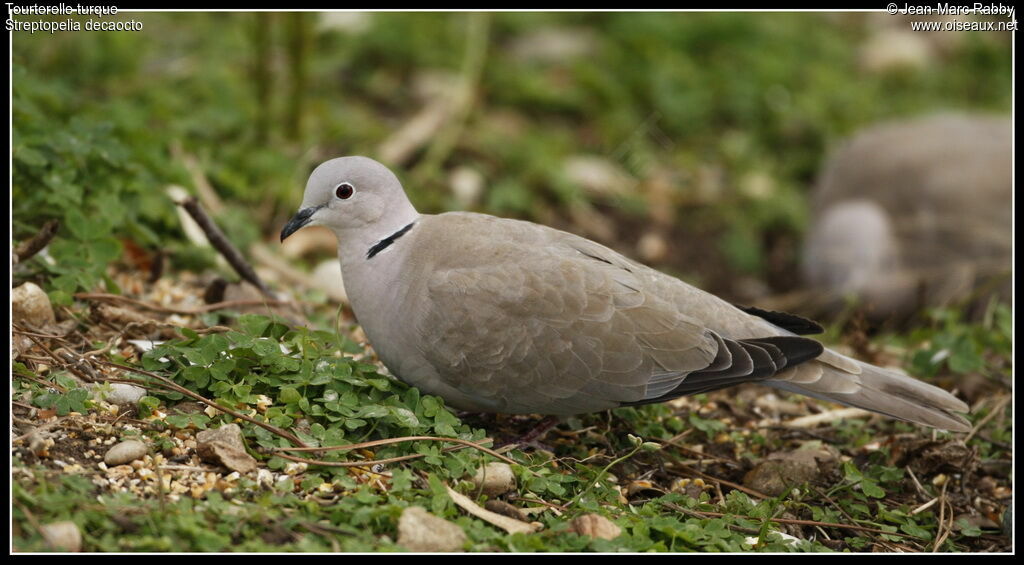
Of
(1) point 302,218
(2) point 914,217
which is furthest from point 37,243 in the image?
(2) point 914,217

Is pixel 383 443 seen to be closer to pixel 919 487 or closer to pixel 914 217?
pixel 919 487

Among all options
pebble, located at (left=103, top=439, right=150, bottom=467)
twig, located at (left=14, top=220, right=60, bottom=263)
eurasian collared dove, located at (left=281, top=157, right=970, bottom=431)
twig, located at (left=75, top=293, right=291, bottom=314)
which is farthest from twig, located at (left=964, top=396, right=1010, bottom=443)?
twig, located at (left=14, top=220, right=60, bottom=263)

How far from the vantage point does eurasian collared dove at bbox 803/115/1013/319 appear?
21.0 feet

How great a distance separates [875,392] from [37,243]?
9.92 feet

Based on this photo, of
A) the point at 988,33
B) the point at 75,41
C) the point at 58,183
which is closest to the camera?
the point at 58,183

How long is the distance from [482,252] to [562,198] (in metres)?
2.96

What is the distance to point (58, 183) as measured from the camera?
430 centimetres

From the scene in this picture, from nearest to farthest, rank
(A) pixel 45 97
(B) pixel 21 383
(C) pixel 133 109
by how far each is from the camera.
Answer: (B) pixel 21 383
(A) pixel 45 97
(C) pixel 133 109

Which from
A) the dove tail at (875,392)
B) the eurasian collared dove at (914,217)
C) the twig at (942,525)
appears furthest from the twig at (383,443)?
the eurasian collared dove at (914,217)

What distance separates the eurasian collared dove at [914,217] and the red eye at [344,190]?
3521mm

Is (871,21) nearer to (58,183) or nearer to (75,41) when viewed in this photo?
(75,41)

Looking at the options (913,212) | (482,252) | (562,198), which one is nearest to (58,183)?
(482,252)

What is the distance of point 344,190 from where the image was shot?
390 centimetres
